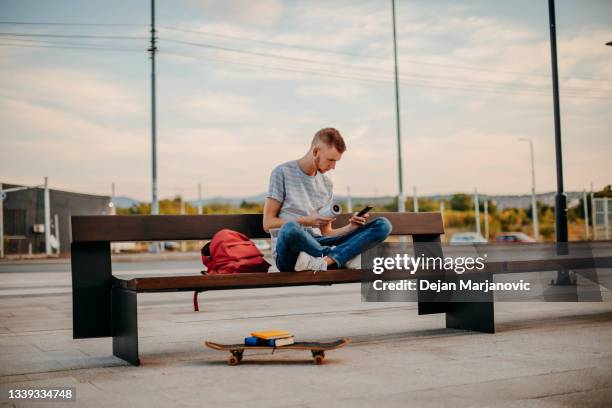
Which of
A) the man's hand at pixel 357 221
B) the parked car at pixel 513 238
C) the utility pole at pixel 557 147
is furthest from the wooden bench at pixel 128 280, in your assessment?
the parked car at pixel 513 238

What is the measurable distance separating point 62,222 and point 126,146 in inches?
329

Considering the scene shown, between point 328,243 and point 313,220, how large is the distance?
0.39 m

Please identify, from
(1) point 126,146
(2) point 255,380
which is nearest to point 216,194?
(1) point 126,146

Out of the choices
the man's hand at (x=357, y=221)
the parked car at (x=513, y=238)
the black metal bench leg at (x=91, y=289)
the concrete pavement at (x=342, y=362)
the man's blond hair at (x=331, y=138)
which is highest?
the man's blond hair at (x=331, y=138)

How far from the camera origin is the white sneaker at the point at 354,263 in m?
5.55

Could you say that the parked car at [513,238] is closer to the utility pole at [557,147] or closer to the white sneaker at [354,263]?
the utility pole at [557,147]

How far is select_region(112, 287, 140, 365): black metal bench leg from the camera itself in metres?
4.87

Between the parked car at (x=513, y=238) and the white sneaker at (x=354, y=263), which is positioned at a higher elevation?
the white sneaker at (x=354, y=263)

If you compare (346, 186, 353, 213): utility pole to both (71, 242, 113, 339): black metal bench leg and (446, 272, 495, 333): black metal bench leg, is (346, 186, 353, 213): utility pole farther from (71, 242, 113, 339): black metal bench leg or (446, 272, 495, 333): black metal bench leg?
(71, 242, 113, 339): black metal bench leg

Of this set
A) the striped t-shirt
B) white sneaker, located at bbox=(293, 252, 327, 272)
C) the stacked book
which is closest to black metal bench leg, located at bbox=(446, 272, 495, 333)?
white sneaker, located at bbox=(293, 252, 327, 272)

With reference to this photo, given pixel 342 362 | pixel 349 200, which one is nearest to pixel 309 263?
pixel 342 362

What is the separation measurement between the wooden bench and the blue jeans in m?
0.16

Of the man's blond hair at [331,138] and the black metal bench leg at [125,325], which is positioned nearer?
the black metal bench leg at [125,325]

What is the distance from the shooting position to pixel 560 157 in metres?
11.6
